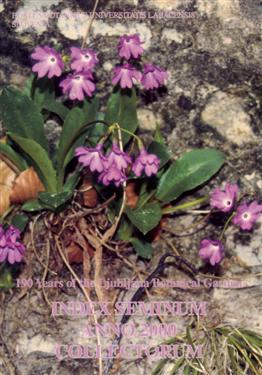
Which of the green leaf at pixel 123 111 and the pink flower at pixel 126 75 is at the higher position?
the pink flower at pixel 126 75

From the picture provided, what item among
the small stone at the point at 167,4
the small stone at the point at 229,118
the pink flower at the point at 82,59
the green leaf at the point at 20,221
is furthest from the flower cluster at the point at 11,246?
the small stone at the point at 167,4

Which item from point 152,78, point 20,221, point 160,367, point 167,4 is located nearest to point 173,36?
point 167,4

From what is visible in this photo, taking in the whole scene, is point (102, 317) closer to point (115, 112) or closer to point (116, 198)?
point (116, 198)

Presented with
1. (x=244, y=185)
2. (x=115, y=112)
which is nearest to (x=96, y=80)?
(x=115, y=112)

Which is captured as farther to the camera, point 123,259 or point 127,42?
point 123,259

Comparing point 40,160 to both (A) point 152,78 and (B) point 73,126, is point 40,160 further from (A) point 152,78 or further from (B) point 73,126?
(A) point 152,78

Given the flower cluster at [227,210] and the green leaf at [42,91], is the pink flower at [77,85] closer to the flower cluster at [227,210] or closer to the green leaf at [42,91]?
the green leaf at [42,91]
